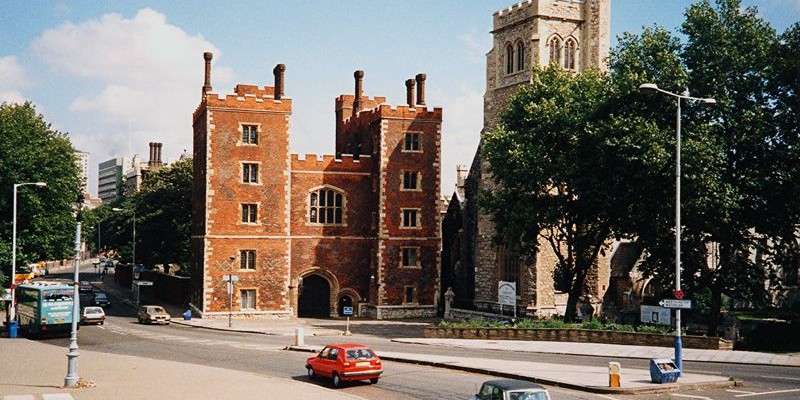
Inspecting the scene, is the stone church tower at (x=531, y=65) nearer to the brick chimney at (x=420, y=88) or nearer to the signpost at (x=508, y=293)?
the brick chimney at (x=420, y=88)

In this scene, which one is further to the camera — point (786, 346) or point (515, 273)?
point (515, 273)

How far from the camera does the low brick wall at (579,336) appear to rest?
33.3 metres

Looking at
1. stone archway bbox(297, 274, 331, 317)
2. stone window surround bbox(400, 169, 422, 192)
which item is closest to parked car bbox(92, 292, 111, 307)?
stone archway bbox(297, 274, 331, 317)

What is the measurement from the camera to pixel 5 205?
54.4 meters

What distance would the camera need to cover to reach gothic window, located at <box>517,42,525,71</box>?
55156 millimetres

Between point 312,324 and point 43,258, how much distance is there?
77.3 ft

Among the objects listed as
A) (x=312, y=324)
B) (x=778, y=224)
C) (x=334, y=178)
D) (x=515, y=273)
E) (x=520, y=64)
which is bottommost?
(x=312, y=324)

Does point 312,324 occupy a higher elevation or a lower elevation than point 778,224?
lower

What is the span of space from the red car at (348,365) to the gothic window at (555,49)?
34847 mm

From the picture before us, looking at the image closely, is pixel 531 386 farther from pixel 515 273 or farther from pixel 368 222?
pixel 368 222


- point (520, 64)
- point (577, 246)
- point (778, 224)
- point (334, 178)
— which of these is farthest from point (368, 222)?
point (778, 224)

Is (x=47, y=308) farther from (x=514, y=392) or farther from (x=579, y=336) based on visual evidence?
(x=514, y=392)

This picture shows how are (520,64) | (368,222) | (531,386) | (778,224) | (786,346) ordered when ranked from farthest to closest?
1. (368,222)
2. (520,64)
3. (778,224)
4. (786,346)
5. (531,386)

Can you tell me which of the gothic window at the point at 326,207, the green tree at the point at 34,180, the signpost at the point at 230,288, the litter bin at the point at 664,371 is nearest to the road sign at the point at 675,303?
the litter bin at the point at 664,371
